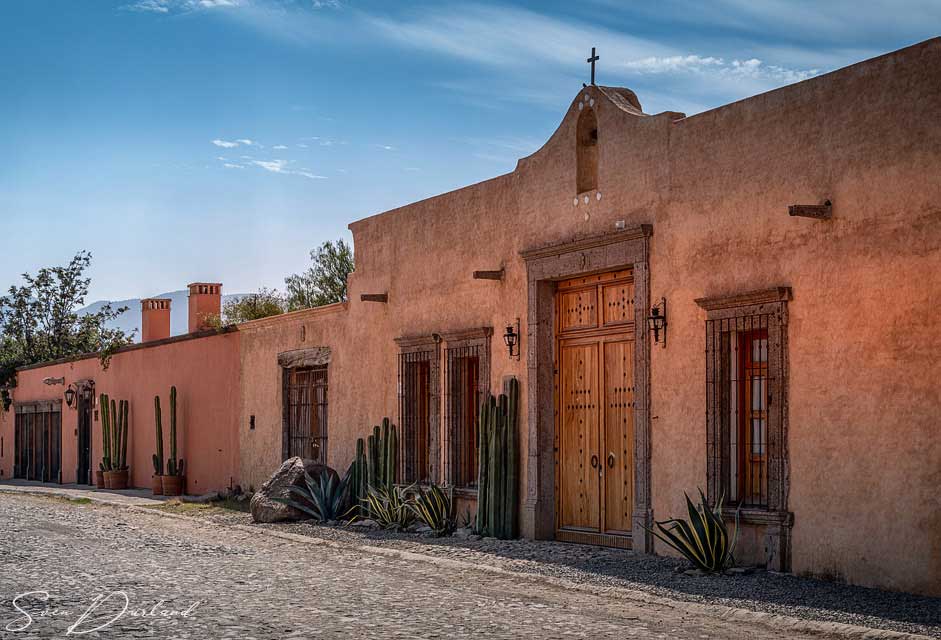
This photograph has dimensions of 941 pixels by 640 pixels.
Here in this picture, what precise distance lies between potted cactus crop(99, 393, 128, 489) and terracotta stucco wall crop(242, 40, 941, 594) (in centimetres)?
1497

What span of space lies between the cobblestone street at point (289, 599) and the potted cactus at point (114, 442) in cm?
1288

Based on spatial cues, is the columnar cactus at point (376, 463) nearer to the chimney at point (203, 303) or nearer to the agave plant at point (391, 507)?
the agave plant at point (391, 507)

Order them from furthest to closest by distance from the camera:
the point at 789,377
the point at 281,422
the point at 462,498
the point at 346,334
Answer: the point at 281,422 → the point at 346,334 → the point at 462,498 → the point at 789,377

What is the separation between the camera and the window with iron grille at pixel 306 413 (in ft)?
61.2

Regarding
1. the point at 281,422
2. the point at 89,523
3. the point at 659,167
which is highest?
the point at 659,167

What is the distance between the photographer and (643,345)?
11.7m

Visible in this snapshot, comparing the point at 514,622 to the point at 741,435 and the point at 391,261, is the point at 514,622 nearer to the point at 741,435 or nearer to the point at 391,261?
the point at 741,435

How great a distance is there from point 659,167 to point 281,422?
9820mm

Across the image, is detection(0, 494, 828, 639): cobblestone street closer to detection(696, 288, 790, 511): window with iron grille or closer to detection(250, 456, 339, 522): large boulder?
detection(696, 288, 790, 511): window with iron grille

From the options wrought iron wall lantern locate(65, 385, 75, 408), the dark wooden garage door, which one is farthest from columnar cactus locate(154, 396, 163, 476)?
the dark wooden garage door

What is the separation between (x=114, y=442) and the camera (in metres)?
27.0

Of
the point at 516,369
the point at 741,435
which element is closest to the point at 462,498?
the point at 516,369

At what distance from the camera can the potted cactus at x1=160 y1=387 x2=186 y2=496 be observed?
22969 mm

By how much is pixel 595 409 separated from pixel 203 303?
21201 mm
